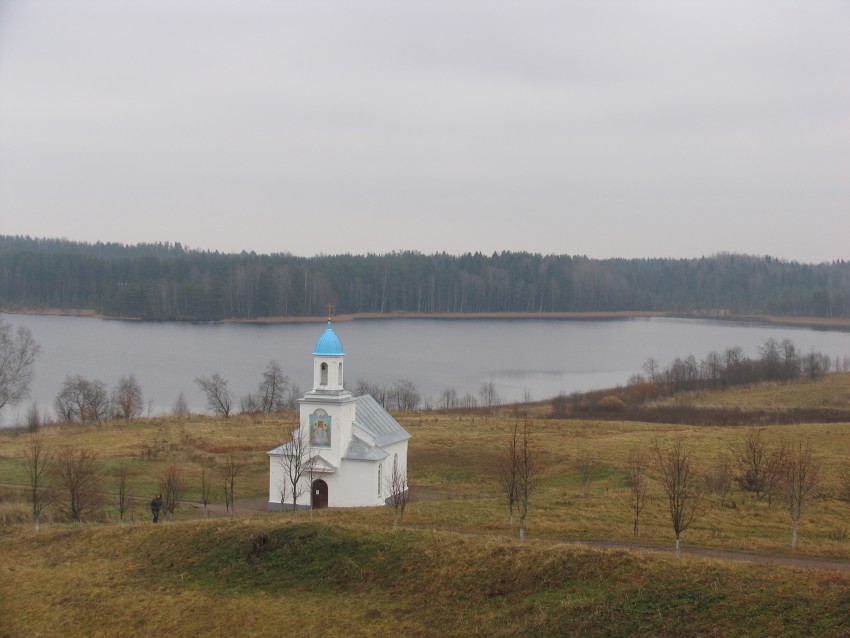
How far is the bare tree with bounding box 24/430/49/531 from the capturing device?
20044 mm

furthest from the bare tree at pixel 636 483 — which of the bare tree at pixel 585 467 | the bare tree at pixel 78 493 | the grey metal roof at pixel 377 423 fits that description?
the bare tree at pixel 78 493

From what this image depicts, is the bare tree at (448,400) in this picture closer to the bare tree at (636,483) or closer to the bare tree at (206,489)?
the bare tree at (636,483)

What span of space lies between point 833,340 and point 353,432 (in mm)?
92543

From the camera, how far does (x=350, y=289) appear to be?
12562 centimetres

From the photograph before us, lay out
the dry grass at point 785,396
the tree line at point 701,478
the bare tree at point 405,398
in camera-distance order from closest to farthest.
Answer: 1. the tree line at point 701,478
2. the dry grass at point 785,396
3. the bare tree at point 405,398

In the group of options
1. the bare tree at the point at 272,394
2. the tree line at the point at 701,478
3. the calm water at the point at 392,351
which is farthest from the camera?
the calm water at the point at 392,351

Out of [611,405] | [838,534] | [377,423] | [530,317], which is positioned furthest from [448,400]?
[530,317]

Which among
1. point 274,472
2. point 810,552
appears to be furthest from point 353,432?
point 810,552

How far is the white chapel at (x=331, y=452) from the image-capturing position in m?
24.6

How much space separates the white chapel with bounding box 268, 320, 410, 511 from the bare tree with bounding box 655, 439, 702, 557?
8476 mm

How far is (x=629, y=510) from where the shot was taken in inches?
805

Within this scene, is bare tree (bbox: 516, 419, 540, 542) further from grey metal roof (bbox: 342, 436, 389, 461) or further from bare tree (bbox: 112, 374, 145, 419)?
bare tree (bbox: 112, 374, 145, 419)

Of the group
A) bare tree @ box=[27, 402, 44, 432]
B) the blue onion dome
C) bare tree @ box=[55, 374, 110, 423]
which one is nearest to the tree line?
the blue onion dome

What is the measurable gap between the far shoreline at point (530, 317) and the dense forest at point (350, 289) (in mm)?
1638
